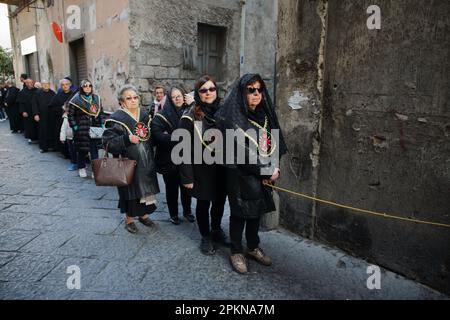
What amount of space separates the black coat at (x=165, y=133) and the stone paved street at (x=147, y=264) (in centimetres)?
73

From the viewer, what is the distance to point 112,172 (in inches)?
137

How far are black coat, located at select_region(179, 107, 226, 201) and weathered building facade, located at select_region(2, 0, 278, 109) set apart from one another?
15.7ft

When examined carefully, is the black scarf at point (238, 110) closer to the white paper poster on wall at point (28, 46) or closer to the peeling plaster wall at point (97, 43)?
the peeling plaster wall at point (97, 43)

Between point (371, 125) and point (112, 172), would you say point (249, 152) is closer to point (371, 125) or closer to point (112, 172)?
point (371, 125)

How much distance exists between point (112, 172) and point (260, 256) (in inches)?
65.5

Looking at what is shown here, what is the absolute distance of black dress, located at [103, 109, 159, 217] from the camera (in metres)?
3.54

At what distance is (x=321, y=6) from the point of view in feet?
10.6

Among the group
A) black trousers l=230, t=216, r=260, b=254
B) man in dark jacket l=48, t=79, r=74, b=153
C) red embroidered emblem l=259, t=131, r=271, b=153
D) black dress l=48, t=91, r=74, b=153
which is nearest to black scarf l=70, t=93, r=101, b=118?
man in dark jacket l=48, t=79, r=74, b=153

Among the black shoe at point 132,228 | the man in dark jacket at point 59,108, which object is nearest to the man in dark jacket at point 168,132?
the black shoe at point 132,228

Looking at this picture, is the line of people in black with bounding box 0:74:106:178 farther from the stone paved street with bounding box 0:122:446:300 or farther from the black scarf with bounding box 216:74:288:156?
the black scarf with bounding box 216:74:288:156

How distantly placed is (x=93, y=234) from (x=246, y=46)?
678 cm

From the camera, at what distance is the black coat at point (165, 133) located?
12.5 feet
